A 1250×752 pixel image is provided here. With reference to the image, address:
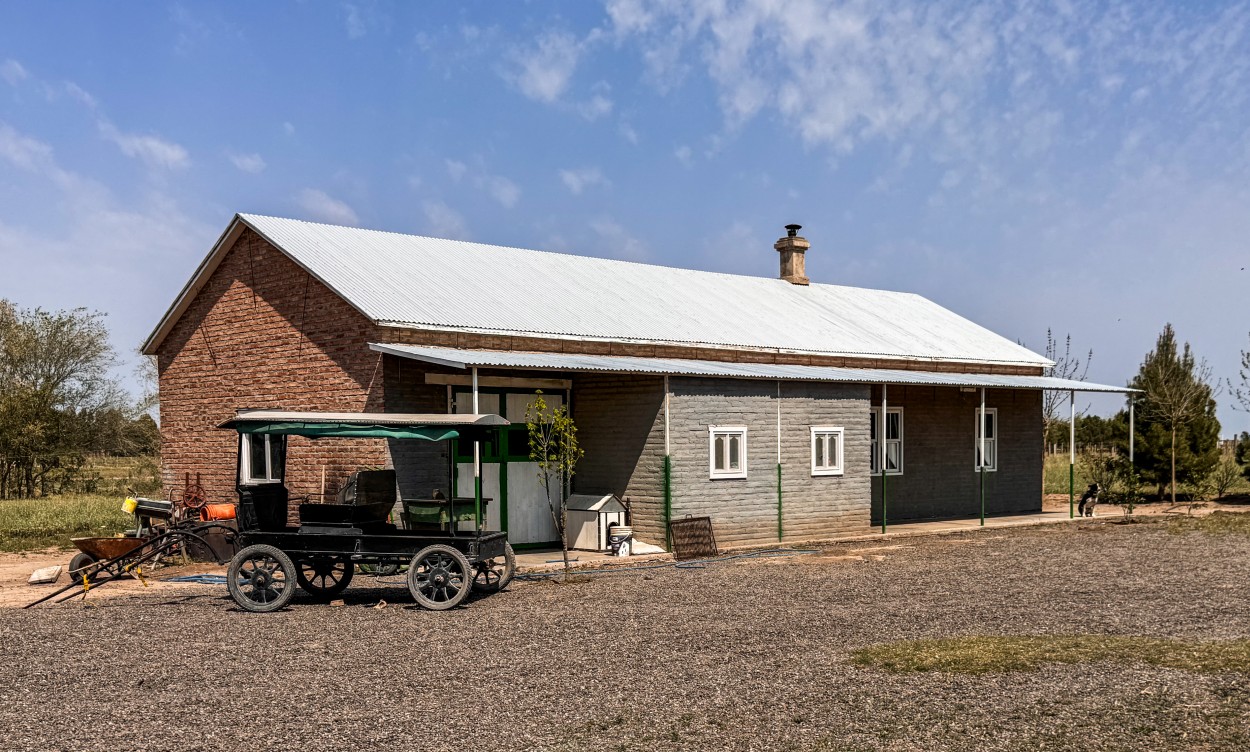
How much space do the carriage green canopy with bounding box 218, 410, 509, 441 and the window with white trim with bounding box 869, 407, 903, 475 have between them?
12969mm

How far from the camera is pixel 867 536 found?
2083 centimetres

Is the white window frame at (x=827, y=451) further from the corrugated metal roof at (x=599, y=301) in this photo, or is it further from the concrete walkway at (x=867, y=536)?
the corrugated metal roof at (x=599, y=301)

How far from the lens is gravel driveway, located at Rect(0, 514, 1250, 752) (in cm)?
708

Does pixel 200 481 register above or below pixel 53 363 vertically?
below

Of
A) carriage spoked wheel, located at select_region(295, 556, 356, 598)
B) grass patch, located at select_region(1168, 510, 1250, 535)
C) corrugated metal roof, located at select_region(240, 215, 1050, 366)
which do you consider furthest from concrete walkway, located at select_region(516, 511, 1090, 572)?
corrugated metal roof, located at select_region(240, 215, 1050, 366)

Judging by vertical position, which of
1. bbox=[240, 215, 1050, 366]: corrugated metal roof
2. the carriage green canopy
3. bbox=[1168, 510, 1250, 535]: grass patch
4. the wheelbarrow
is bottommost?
bbox=[1168, 510, 1250, 535]: grass patch

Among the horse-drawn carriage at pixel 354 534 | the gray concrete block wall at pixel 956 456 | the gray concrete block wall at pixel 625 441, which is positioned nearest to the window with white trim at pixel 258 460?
the gray concrete block wall at pixel 625 441

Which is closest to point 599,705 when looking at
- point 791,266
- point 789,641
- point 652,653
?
point 652,653

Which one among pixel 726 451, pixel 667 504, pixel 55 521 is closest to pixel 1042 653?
→ pixel 667 504

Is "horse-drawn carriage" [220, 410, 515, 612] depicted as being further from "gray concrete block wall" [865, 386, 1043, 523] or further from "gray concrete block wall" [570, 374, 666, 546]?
"gray concrete block wall" [865, 386, 1043, 523]

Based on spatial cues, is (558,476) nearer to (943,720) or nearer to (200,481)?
(200,481)

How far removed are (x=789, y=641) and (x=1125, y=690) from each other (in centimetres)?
299

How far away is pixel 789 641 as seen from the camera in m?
10.1

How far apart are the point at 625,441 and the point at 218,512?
252 inches
